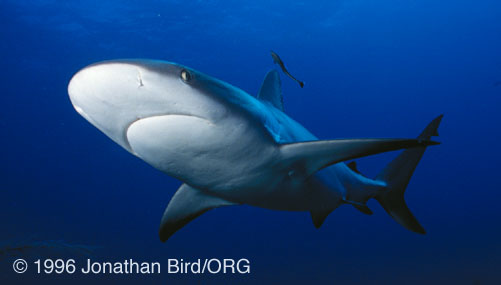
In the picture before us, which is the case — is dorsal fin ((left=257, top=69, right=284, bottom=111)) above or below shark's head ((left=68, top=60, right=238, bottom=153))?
above

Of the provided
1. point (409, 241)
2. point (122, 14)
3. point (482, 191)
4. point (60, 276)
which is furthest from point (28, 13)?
point (482, 191)

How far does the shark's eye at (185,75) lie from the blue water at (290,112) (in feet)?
26.7

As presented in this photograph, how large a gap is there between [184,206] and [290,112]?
45.1 meters

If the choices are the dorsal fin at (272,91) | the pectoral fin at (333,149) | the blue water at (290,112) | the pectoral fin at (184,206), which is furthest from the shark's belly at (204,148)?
the blue water at (290,112)

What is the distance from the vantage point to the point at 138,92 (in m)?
1.38

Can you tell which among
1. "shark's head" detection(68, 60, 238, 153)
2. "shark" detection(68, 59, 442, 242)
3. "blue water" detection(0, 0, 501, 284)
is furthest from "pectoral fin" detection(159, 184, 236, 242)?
"blue water" detection(0, 0, 501, 284)

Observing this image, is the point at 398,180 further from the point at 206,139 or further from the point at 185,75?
the point at 185,75

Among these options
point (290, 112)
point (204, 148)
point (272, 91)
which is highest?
point (290, 112)

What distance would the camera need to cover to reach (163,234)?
342 cm

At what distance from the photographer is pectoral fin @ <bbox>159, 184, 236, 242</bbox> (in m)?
3.21

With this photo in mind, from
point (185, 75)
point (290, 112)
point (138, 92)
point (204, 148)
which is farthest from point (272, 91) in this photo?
point (290, 112)

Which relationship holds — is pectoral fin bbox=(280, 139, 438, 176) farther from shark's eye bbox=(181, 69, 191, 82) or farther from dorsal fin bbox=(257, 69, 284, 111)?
dorsal fin bbox=(257, 69, 284, 111)

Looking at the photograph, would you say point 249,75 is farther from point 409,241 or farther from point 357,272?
point 409,241

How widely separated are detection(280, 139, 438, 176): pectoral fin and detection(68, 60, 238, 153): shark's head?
82cm
